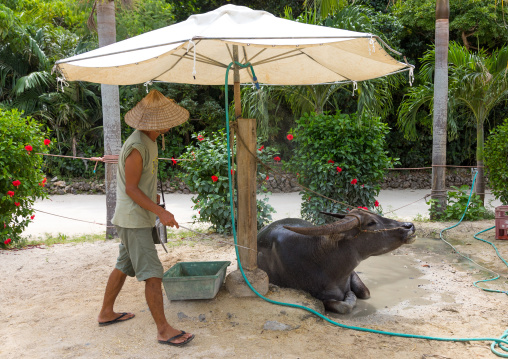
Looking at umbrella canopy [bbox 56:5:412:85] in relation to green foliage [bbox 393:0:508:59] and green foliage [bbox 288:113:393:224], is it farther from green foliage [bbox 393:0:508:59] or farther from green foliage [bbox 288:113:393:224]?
green foliage [bbox 393:0:508:59]

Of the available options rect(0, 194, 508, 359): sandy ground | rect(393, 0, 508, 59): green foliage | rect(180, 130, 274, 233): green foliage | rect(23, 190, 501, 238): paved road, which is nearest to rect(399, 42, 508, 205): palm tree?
rect(23, 190, 501, 238): paved road

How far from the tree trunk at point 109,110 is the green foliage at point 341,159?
281 cm

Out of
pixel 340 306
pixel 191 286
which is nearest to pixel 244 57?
pixel 191 286

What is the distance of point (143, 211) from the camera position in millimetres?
3264

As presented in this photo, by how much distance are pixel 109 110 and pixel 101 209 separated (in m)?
4.73

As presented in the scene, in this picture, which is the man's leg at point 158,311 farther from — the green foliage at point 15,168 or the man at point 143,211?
the green foliage at point 15,168

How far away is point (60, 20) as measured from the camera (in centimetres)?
1795

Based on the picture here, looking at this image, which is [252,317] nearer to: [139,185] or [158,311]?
[158,311]

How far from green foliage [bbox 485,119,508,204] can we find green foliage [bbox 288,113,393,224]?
2343mm

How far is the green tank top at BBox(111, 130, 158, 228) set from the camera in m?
3.24

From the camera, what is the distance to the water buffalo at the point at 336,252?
4074 millimetres

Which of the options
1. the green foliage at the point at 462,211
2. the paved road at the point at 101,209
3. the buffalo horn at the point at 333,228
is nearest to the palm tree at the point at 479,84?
the green foliage at the point at 462,211

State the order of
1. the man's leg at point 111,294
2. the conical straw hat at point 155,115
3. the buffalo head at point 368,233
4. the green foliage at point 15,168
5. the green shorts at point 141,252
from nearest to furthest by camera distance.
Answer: the green shorts at point 141,252 < the conical straw hat at point 155,115 < the man's leg at point 111,294 < the buffalo head at point 368,233 < the green foliage at point 15,168

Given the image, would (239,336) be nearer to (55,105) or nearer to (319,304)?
(319,304)
